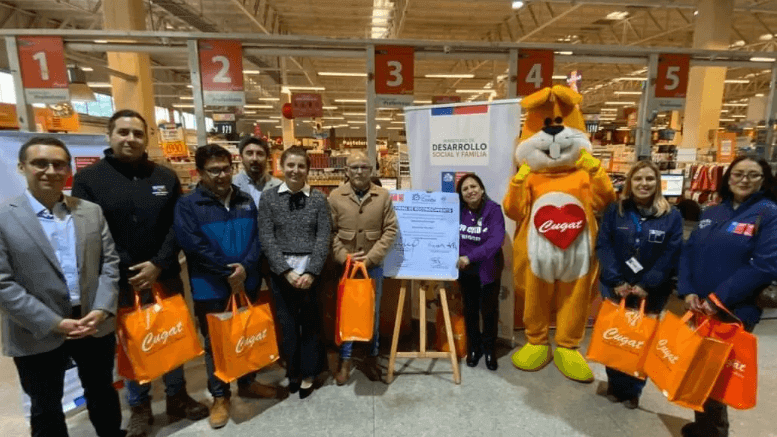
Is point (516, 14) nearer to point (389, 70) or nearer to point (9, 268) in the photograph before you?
point (389, 70)

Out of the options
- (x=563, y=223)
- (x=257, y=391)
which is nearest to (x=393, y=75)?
(x=563, y=223)

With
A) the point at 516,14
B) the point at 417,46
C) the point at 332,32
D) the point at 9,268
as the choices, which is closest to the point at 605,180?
the point at 417,46

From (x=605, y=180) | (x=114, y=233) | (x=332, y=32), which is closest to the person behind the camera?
(x=114, y=233)

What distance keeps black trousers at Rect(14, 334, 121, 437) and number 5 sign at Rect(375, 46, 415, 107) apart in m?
2.60

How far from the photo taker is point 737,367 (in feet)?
6.36

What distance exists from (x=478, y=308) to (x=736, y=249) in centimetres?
161

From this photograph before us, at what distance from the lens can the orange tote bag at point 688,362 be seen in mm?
1940

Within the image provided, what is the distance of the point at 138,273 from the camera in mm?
2217

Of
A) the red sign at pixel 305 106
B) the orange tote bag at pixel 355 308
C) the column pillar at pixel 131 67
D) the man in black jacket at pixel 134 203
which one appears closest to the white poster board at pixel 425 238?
the orange tote bag at pixel 355 308

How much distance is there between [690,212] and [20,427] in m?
7.38

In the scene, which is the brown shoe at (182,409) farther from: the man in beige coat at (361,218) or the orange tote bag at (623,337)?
the orange tote bag at (623,337)

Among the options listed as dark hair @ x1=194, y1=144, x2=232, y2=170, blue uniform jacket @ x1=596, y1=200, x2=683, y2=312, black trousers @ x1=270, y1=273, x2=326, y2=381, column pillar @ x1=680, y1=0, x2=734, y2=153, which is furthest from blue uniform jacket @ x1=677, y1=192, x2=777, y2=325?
column pillar @ x1=680, y1=0, x2=734, y2=153

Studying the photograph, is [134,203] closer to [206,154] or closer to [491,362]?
[206,154]

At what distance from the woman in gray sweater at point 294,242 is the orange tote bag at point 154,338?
1.86 ft
